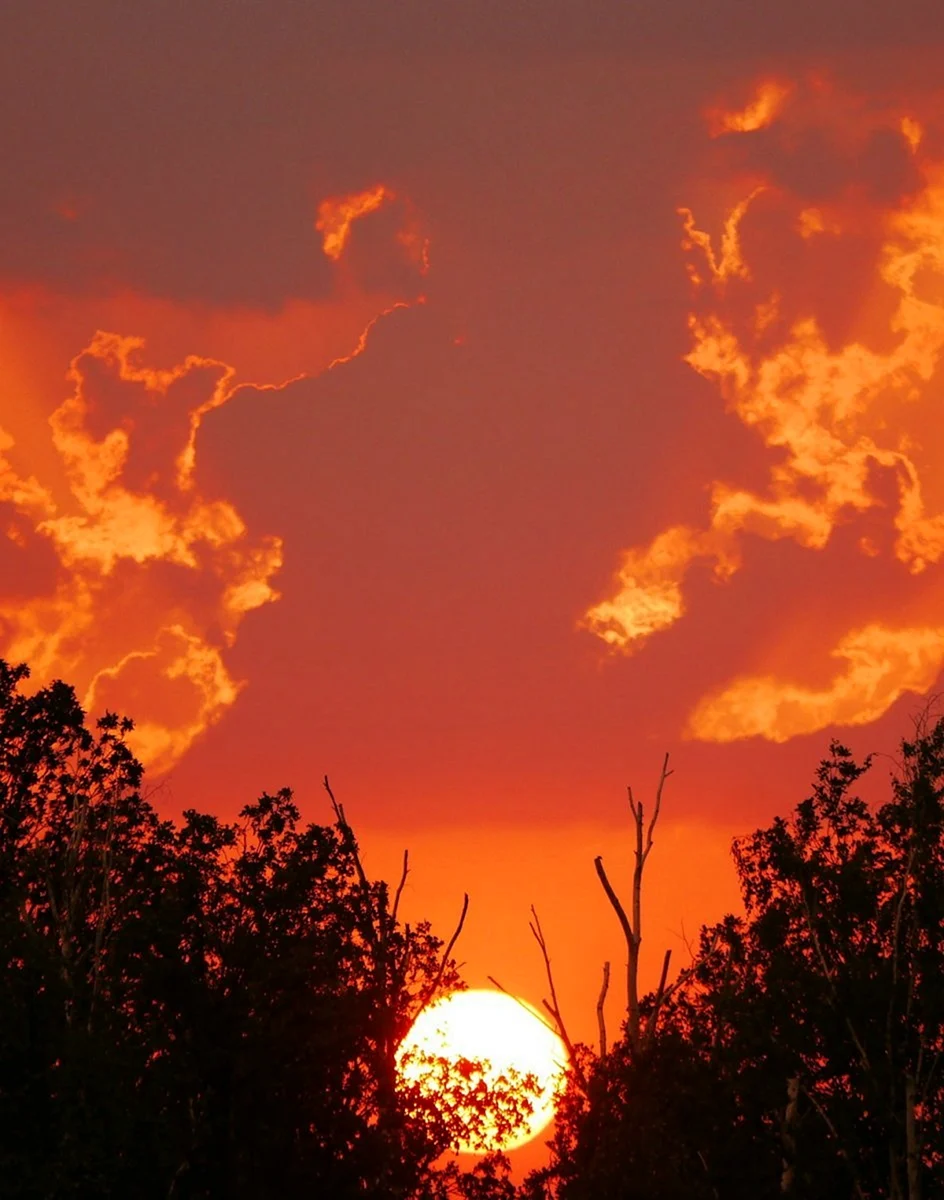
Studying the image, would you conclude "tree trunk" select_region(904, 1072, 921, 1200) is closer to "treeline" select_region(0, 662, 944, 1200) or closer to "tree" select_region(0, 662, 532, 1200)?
"treeline" select_region(0, 662, 944, 1200)

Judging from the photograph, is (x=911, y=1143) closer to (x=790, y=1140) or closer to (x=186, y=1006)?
(x=790, y=1140)

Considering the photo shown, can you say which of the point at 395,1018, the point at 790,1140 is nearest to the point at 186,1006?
the point at 395,1018

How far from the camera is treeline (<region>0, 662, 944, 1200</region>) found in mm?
36250

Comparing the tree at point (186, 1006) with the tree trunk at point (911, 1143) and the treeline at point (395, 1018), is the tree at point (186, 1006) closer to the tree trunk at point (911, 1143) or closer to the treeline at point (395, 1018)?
the treeline at point (395, 1018)

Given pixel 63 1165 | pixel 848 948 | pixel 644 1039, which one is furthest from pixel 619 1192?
pixel 63 1165

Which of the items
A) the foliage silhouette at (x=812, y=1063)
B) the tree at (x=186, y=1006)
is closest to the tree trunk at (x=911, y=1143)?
the foliage silhouette at (x=812, y=1063)

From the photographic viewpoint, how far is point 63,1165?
2622 centimetres

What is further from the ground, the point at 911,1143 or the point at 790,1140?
the point at 790,1140

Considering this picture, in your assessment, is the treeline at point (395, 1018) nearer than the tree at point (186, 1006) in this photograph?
No

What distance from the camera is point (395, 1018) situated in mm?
42594

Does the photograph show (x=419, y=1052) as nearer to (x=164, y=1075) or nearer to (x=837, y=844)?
(x=164, y=1075)

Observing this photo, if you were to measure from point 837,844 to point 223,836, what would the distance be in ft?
63.3

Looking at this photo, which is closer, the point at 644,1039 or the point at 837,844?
the point at 644,1039

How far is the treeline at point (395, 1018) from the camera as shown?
36.2 m
